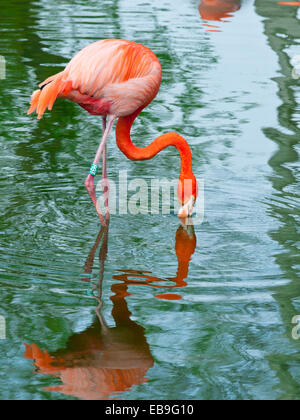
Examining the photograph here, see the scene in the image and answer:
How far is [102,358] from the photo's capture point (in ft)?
11.4

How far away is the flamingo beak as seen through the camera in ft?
16.9

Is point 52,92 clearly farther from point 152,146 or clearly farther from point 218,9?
point 218,9

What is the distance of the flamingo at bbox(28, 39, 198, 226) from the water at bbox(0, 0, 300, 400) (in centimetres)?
35

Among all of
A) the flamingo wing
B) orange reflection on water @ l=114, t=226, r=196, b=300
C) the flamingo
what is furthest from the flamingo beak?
the flamingo wing

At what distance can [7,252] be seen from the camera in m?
4.55

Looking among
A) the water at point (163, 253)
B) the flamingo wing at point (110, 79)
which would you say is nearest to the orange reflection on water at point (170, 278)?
the water at point (163, 253)

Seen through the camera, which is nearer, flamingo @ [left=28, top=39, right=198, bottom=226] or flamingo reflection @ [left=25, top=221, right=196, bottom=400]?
flamingo reflection @ [left=25, top=221, right=196, bottom=400]

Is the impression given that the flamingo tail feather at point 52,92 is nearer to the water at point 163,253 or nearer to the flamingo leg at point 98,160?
the flamingo leg at point 98,160

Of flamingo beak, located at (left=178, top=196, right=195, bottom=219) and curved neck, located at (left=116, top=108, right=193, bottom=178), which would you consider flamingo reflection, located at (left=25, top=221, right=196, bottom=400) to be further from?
curved neck, located at (left=116, top=108, right=193, bottom=178)

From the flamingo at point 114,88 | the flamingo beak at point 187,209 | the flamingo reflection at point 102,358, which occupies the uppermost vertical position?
the flamingo at point 114,88

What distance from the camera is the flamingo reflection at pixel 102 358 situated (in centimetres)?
325

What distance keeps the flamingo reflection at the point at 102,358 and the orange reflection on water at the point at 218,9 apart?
7706mm
